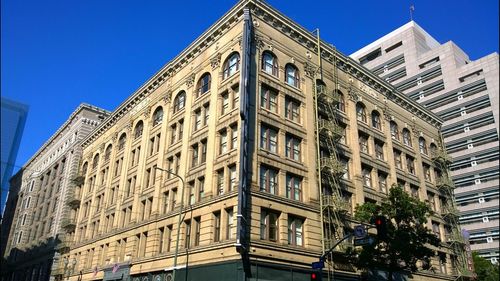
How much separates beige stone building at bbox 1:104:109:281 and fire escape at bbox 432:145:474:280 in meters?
46.9

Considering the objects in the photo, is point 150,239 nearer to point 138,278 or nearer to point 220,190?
point 138,278

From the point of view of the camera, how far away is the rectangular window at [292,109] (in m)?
34.3

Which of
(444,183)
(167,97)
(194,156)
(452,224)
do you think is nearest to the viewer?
(194,156)

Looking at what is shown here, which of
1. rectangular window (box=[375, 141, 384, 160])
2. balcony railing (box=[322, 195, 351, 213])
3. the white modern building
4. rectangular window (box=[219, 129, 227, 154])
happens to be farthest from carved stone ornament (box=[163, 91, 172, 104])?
the white modern building

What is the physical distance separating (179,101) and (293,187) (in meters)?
15.8

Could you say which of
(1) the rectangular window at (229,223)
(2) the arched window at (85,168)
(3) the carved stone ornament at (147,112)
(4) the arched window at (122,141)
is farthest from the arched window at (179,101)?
(2) the arched window at (85,168)

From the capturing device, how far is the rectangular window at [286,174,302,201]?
31516 mm

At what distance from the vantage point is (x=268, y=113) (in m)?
32.4

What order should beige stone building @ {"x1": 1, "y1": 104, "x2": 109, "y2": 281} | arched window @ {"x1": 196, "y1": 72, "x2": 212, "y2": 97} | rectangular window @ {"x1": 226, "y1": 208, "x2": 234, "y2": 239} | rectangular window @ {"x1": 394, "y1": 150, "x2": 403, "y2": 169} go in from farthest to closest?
beige stone building @ {"x1": 1, "y1": 104, "x2": 109, "y2": 281} < rectangular window @ {"x1": 394, "y1": 150, "x2": 403, "y2": 169} < arched window @ {"x1": 196, "y1": 72, "x2": 212, "y2": 97} < rectangular window @ {"x1": 226, "y1": 208, "x2": 234, "y2": 239}

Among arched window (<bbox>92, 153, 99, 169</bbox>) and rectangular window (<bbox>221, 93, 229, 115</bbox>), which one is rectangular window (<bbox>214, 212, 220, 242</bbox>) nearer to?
rectangular window (<bbox>221, 93, 229, 115</bbox>)

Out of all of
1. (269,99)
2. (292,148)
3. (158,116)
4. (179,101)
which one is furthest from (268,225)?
(158,116)

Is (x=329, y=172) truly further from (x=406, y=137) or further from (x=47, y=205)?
(x=47, y=205)

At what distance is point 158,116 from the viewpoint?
1752 inches

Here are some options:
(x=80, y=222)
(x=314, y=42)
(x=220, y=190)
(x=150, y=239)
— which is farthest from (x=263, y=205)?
(x=80, y=222)
